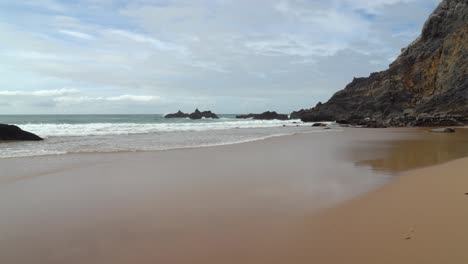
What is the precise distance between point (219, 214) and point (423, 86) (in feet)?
159

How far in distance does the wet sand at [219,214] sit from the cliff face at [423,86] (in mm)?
31642

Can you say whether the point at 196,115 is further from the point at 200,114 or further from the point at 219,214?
the point at 219,214

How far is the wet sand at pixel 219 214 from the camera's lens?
11.6ft

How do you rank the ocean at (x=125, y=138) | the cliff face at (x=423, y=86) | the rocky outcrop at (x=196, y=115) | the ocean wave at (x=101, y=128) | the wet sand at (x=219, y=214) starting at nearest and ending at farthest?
the wet sand at (x=219, y=214) < the ocean at (x=125, y=138) < the ocean wave at (x=101, y=128) < the cliff face at (x=423, y=86) < the rocky outcrop at (x=196, y=115)

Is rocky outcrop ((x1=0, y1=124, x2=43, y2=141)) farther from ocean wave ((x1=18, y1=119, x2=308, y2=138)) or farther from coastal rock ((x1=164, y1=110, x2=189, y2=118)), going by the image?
coastal rock ((x1=164, y1=110, x2=189, y2=118))

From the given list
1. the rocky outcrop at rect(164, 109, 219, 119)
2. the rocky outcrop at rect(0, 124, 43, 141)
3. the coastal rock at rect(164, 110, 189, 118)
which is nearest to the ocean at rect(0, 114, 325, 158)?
the rocky outcrop at rect(0, 124, 43, 141)

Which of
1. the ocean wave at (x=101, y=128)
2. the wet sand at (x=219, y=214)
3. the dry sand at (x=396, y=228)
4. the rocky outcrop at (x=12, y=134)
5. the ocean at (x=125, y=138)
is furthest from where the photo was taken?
the ocean wave at (x=101, y=128)

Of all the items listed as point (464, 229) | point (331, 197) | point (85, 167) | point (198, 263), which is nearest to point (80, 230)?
point (198, 263)

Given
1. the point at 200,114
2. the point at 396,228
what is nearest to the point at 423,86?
the point at 396,228

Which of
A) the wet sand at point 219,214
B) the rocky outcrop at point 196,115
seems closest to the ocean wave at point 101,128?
the wet sand at point 219,214

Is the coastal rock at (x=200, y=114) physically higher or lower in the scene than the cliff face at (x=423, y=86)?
lower

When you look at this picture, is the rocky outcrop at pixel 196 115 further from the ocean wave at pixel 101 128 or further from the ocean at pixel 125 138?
the ocean at pixel 125 138

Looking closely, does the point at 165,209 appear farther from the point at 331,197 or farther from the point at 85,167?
the point at 85,167

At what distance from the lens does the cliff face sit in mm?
36969
